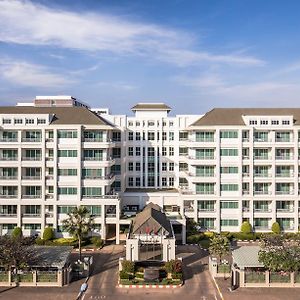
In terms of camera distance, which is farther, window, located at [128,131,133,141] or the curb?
window, located at [128,131,133,141]

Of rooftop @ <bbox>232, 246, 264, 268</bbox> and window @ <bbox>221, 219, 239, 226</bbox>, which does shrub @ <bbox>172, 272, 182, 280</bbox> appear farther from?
window @ <bbox>221, 219, 239, 226</bbox>

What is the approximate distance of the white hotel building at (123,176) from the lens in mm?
51219

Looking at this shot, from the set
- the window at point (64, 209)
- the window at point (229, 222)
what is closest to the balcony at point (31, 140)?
the window at point (64, 209)

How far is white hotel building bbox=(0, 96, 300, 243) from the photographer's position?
51.2m

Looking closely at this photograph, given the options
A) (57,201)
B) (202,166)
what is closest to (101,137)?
(57,201)

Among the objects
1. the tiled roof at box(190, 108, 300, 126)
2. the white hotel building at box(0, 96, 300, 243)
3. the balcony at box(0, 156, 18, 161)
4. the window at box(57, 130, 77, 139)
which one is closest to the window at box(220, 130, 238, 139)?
the white hotel building at box(0, 96, 300, 243)

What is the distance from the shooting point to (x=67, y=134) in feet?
169

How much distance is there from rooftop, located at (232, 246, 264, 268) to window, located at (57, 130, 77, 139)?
24.8 metres

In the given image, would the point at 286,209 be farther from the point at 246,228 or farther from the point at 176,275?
the point at 176,275

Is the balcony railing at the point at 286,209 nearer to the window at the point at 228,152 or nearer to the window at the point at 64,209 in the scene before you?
the window at the point at 228,152

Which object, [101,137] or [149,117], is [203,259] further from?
[149,117]

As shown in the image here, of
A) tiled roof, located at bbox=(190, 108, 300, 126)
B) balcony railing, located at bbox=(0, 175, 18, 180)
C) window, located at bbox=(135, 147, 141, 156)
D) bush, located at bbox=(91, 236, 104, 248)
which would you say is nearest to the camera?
bush, located at bbox=(91, 236, 104, 248)

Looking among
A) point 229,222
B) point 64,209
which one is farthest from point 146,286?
point 229,222

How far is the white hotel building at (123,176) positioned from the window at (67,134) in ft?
0.42
